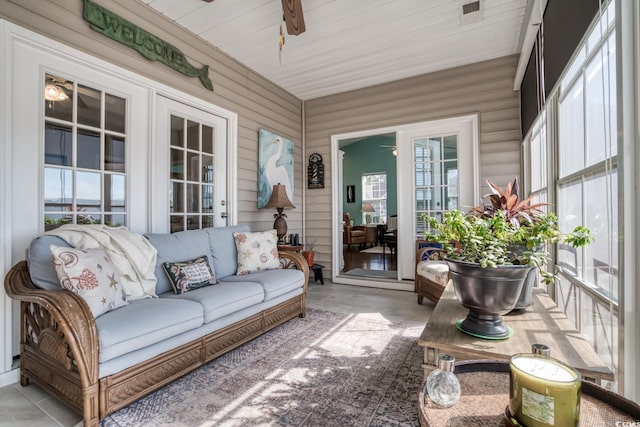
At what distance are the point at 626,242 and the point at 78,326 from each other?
94.2 inches

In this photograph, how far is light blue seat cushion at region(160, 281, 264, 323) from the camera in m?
2.13

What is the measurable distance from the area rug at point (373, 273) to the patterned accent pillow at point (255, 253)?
2.19 m

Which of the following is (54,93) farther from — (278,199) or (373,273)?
(373,273)

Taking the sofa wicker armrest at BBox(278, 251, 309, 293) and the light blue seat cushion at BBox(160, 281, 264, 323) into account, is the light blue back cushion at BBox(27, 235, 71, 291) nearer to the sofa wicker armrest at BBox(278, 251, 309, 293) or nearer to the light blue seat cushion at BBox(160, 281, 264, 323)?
the light blue seat cushion at BBox(160, 281, 264, 323)

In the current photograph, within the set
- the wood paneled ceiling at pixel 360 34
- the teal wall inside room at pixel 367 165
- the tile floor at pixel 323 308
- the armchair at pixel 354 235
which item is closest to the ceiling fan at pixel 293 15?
the wood paneled ceiling at pixel 360 34

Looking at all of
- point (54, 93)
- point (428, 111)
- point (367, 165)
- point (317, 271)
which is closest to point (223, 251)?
point (54, 93)

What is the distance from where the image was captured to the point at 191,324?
1965mm

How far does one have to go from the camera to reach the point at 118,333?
1.58 meters

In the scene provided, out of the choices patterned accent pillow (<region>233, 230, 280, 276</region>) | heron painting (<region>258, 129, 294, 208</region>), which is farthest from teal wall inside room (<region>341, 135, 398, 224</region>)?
patterned accent pillow (<region>233, 230, 280, 276</region>)

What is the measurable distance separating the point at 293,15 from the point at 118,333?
8.48 ft

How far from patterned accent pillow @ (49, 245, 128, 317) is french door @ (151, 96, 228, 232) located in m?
1.12

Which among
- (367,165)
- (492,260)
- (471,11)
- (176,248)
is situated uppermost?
(471,11)

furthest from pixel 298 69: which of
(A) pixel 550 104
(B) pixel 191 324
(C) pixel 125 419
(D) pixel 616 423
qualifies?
(D) pixel 616 423

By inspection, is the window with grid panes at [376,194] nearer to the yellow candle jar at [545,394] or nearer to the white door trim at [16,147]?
the white door trim at [16,147]
